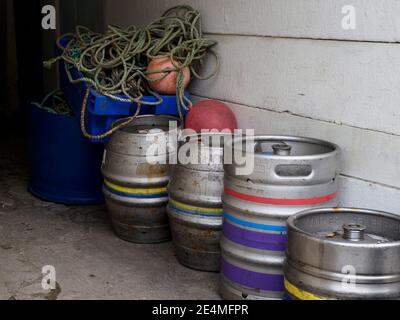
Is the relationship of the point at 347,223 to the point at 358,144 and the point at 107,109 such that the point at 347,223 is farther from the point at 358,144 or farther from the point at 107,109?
the point at 107,109

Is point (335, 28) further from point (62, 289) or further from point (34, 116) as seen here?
point (34, 116)

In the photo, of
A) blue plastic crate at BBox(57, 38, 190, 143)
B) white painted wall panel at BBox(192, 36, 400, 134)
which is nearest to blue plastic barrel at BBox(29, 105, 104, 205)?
blue plastic crate at BBox(57, 38, 190, 143)

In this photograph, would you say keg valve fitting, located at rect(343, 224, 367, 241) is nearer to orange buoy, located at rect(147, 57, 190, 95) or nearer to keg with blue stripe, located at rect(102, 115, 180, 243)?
keg with blue stripe, located at rect(102, 115, 180, 243)

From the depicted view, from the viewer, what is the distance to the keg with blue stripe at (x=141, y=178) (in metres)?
3.78

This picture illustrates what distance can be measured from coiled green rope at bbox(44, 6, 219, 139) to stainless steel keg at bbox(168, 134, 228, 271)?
651 mm

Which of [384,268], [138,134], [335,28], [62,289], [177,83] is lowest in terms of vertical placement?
[62,289]

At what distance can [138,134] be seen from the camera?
3.76m

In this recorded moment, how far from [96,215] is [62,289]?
123 centimetres

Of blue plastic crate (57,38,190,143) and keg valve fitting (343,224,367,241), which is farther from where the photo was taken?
blue plastic crate (57,38,190,143)

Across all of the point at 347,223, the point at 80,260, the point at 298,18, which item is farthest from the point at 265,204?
the point at 80,260

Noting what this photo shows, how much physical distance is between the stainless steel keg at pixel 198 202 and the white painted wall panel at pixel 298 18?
744 millimetres

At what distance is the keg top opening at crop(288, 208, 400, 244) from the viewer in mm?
2732
